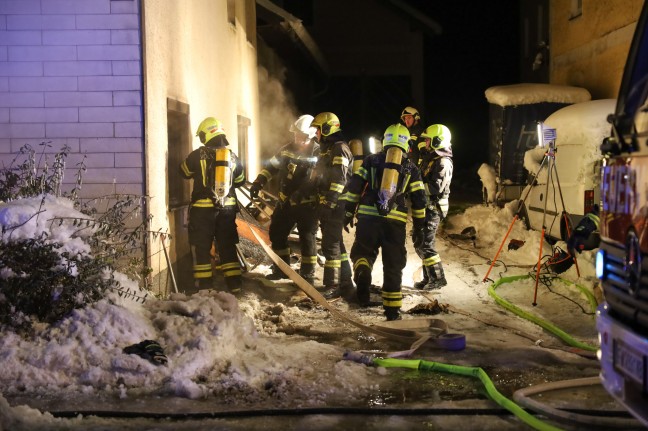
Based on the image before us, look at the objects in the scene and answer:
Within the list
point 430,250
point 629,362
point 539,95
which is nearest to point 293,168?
point 430,250

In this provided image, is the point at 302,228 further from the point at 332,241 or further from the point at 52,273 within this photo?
the point at 52,273

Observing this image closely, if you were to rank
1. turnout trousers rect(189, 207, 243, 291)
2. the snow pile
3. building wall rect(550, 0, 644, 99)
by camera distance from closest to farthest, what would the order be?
turnout trousers rect(189, 207, 243, 291) < building wall rect(550, 0, 644, 99) < the snow pile

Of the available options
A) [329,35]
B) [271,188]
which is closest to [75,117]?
[271,188]

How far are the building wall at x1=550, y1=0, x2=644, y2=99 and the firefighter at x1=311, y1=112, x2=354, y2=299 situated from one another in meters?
6.29

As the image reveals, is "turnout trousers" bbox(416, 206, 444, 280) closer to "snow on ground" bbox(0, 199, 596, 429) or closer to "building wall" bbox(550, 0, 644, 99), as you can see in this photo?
"snow on ground" bbox(0, 199, 596, 429)

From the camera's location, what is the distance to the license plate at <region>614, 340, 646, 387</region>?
3217mm

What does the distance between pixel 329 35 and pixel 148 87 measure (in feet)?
66.2

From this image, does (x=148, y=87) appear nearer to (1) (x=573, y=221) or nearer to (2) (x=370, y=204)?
(2) (x=370, y=204)

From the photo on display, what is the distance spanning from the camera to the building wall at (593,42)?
13469 millimetres

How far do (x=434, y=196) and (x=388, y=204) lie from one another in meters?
2.06

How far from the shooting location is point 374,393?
509 centimetres

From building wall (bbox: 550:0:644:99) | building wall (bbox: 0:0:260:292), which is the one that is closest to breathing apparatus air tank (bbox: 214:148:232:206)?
building wall (bbox: 0:0:260:292)

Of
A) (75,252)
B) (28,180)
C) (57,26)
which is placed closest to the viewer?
(75,252)

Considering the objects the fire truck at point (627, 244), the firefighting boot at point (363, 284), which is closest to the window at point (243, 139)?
the firefighting boot at point (363, 284)
